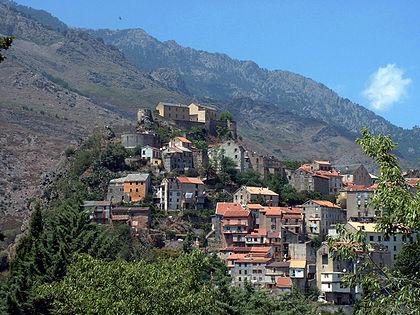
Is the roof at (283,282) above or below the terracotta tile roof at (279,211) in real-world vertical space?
below

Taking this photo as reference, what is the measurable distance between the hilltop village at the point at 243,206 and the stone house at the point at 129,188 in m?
0.13

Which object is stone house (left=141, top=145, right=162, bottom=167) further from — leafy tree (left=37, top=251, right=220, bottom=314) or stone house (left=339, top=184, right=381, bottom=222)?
leafy tree (left=37, top=251, right=220, bottom=314)

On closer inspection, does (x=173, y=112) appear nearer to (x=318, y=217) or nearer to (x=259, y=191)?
(x=259, y=191)

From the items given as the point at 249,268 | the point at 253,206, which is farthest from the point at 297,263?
the point at 253,206

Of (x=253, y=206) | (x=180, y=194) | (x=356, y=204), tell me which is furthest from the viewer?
(x=356, y=204)

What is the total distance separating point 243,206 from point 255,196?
12.9 ft

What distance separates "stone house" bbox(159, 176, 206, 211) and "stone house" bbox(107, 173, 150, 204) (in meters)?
2.47

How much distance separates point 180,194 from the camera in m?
100

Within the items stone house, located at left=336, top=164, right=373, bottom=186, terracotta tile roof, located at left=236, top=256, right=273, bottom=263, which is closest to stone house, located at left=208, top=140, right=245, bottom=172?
stone house, located at left=336, top=164, right=373, bottom=186

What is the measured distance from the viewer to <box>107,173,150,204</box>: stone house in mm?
99938

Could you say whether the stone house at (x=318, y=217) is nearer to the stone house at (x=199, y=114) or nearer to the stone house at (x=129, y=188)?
the stone house at (x=129, y=188)

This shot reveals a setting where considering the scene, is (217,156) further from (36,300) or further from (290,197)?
(36,300)

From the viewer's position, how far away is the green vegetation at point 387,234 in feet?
48.0

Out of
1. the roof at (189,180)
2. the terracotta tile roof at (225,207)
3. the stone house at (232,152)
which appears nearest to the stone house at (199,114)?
the stone house at (232,152)
